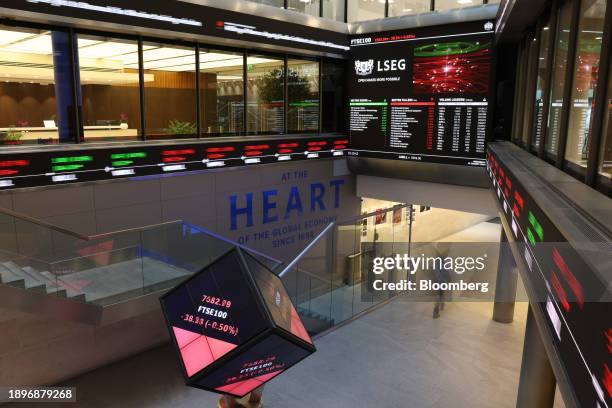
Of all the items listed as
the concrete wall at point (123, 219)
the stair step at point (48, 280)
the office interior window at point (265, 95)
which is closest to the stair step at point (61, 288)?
the stair step at point (48, 280)

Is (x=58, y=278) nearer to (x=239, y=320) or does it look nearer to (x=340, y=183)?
(x=239, y=320)

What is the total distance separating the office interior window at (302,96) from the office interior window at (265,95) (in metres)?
0.22

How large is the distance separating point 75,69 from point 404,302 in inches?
306

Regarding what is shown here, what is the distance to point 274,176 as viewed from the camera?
1061 centimetres

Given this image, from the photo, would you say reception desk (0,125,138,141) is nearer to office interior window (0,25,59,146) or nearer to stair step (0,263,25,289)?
office interior window (0,25,59,146)

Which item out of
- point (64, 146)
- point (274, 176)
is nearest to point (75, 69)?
point (64, 146)

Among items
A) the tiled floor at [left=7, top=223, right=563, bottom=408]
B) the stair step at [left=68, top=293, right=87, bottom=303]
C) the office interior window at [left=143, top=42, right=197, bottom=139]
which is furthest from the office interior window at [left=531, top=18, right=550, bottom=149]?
the stair step at [left=68, top=293, right=87, bottom=303]

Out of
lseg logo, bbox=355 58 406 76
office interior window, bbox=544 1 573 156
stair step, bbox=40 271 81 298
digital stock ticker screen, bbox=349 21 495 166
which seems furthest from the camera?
lseg logo, bbox=355 58 406 76

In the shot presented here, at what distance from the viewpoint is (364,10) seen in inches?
456

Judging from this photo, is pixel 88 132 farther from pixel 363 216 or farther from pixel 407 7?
pixel 407 7

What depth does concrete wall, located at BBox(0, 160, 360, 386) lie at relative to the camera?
289 inches

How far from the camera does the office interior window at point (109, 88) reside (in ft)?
25.8

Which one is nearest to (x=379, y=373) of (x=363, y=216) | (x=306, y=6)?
(x=363, y=216)

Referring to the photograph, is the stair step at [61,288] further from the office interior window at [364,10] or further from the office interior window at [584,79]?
the office interior window at [364,10]
